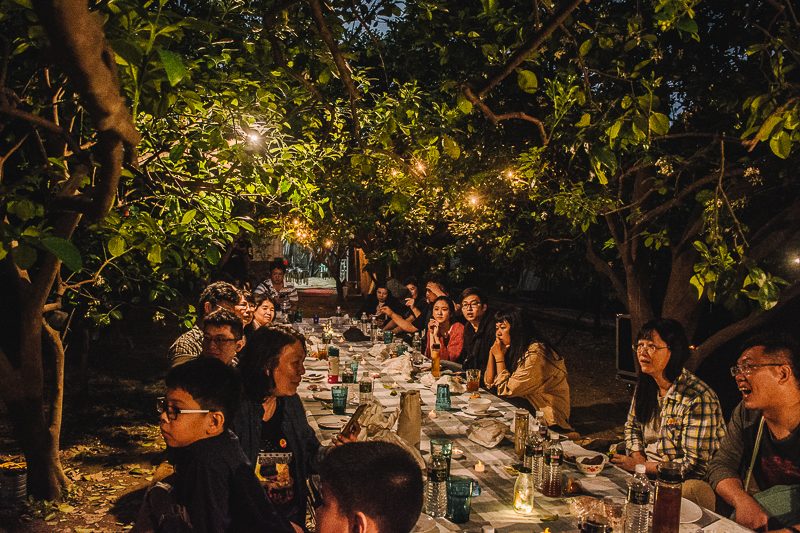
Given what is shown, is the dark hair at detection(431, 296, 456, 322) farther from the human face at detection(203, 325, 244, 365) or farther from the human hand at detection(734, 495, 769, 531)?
the human hand at detection(734, 495, 769, 531)

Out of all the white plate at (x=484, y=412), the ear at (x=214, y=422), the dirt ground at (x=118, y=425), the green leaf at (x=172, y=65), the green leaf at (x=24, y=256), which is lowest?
the dirt ground at (x=118, y=425)

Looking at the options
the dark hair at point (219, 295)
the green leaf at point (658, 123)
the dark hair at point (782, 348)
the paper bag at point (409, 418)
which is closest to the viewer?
the green leaf at point (658, 123)

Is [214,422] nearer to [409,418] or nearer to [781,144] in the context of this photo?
[409,418]

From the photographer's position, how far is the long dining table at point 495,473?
2.17 metres

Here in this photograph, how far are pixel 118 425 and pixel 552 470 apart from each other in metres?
5.61

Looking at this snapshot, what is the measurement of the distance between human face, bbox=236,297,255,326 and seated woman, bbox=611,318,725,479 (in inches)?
135

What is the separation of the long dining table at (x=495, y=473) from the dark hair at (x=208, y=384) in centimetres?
91

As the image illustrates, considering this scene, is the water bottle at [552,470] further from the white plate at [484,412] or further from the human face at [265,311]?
the human face at [265,311]

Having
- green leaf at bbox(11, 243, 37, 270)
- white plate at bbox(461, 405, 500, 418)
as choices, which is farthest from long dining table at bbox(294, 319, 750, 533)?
green leaf at bbox(11, 243, 37, 270)

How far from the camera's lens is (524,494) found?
7.47ft

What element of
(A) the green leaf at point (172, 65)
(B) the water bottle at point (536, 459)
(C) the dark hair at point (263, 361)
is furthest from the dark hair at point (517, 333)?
(A) the green leaf at point (172, 65)

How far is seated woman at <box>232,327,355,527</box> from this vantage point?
2686 mm

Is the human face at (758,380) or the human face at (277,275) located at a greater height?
the human face at (277,275)

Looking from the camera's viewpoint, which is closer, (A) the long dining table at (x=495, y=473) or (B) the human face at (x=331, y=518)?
(B) the human face at (x=331, y=518)
